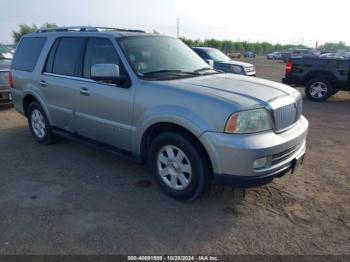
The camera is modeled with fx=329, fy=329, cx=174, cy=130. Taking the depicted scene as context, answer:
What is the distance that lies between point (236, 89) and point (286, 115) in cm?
62

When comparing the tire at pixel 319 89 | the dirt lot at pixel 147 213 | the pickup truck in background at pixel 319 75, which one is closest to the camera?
the dirt lot at pixel 147 213

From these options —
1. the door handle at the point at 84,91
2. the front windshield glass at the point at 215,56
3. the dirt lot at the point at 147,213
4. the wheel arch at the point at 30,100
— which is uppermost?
the front windshield glass at the point at 215,56

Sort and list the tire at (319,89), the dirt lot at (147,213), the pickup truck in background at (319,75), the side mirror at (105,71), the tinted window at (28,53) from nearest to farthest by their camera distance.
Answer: the dirt lot at (147,213) < the side mirror at (105,71) < the tinted window at (28,53) < the pickup truck in background at (319,75) < the tire at (319,89)

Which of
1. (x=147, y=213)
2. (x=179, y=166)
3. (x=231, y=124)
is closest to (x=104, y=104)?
(x=179, y=166)

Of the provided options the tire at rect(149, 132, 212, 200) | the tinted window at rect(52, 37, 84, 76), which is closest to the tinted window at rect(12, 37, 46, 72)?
the tinted window at rect(52, 37, 84, 76)

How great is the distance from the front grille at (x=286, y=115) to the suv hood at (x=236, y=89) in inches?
5.6

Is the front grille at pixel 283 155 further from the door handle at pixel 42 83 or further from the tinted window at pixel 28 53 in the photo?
the tinted window at pixel 28 53

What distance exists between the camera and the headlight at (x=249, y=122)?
3.20 meters

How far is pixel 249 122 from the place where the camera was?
10.7 ft

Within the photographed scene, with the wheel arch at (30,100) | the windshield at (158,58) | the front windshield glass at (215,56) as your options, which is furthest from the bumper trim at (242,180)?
the front windshield glass at (215,56)

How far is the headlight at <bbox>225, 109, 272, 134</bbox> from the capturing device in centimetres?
320

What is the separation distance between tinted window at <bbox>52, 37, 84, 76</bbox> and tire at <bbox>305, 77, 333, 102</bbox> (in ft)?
27.2

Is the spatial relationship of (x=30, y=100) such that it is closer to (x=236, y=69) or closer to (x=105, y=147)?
(x=105, y=147)

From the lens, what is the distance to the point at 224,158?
3.25m
